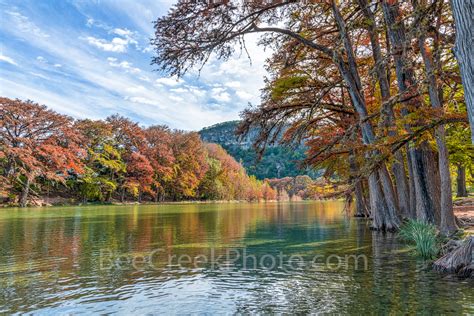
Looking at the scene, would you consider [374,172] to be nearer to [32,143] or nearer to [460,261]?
[460,261]

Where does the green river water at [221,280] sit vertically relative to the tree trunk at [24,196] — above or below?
below

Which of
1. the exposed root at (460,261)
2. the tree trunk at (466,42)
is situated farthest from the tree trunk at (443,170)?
the tree trunk at (466,42)

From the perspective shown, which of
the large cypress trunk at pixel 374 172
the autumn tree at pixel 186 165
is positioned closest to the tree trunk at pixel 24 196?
the autumn tree at pixel 186 165

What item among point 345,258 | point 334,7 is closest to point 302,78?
point 334,7

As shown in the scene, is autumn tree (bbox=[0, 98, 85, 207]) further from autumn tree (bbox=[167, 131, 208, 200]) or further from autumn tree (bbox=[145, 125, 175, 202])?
autumn tree (bbox=[167, 131, 208, 200])

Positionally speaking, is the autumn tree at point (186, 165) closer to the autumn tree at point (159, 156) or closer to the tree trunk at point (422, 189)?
the autumn tree at point (159, 156)

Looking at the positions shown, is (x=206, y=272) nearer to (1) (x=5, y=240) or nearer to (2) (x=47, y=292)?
(2) (x=47, y=292)

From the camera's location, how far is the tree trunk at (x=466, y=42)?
3971 mm

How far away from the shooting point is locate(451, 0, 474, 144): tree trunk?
→ 3971 millimetres

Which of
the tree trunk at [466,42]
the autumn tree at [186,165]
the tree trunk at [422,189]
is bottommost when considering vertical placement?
the tree trunk at [422,189]

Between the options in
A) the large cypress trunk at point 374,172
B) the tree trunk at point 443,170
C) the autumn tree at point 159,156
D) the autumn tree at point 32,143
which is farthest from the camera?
the autumn tree at point 159,156

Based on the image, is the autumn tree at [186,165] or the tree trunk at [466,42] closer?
the tree trunk at [466,42]

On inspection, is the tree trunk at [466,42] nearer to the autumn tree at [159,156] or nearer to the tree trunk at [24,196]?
the tree trunk at [24,196]

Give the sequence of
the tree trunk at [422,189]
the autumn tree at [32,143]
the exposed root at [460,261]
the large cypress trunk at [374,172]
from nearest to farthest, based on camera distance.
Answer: the exposed root at [460,261] → the tree trunk at [422,189] → the large cypress trunk at [374,172] → the autumn tree at [32,143]
